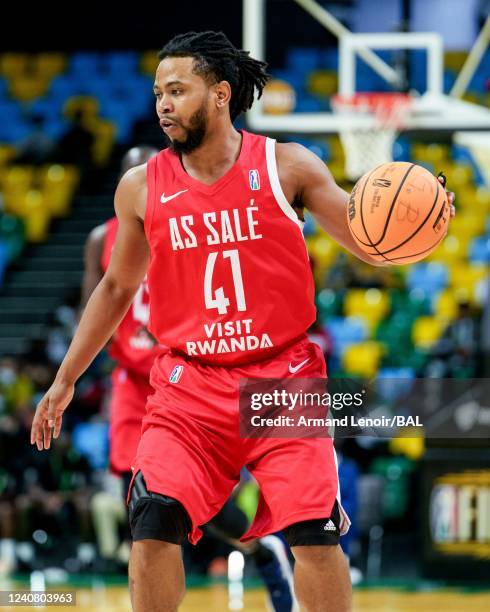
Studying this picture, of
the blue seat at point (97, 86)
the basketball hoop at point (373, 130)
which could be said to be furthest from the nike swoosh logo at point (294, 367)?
the blue seat at point (97, 86)

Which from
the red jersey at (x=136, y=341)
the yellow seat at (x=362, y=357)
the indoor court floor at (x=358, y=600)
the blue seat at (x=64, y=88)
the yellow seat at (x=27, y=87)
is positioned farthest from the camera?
the yellow seat at (x=27, y=87)

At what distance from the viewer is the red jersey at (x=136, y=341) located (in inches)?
215

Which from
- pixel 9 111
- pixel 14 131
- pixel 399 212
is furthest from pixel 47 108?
pixel 399 212

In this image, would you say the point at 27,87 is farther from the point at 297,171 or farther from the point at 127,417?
the point at 297,171

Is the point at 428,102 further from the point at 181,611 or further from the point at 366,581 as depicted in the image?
the point at 181,611

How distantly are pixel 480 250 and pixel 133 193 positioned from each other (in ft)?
31.7

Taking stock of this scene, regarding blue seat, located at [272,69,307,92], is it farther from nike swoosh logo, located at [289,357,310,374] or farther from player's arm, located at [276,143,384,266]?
nike swoosh logo, located at [289,357,310,374]

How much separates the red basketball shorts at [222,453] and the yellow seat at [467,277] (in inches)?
331

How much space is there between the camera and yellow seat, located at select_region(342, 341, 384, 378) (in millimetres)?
10852

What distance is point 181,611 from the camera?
675 centimetres

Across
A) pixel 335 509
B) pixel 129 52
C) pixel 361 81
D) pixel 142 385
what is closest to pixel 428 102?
pixel 142 385

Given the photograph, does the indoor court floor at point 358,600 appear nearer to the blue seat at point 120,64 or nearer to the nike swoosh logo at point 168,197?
the nike swoosh logo at point 168,197

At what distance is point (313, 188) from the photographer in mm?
3939

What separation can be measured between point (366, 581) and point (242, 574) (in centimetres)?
85
